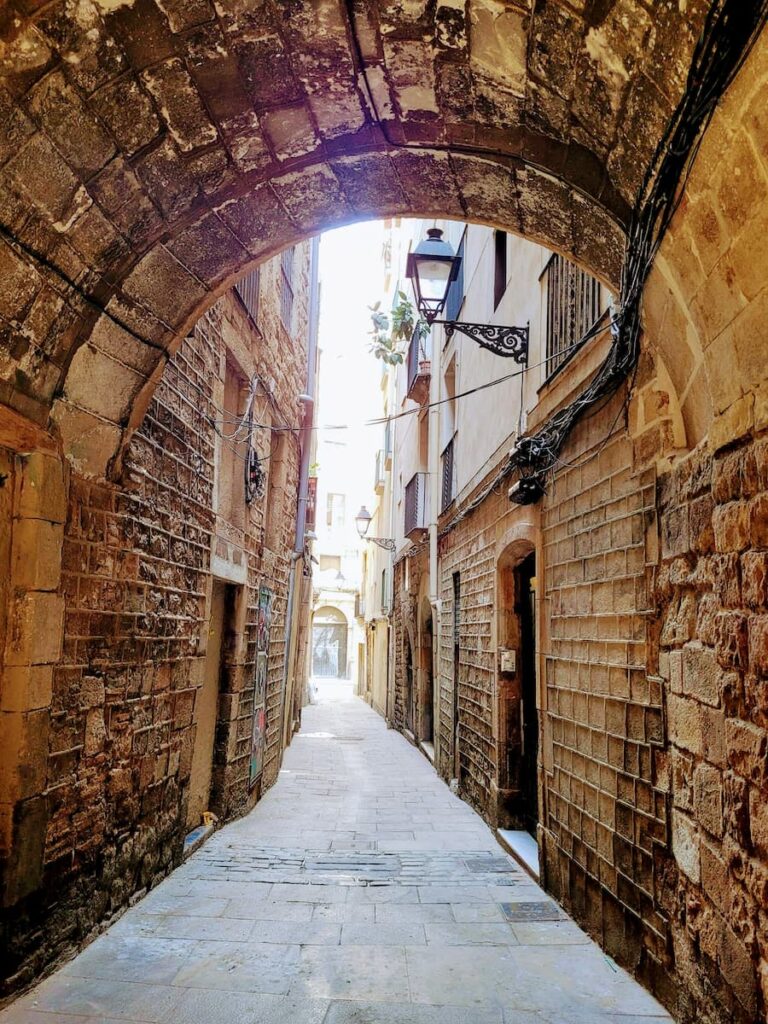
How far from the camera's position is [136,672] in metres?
4.29

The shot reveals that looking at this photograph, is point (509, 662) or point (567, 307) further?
point (509, 662)

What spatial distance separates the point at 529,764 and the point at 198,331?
14.9 feet

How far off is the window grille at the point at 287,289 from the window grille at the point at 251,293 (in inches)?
56.9

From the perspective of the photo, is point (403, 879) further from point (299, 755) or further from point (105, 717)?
point (299, 755)

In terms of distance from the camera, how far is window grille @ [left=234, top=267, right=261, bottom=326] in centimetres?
675

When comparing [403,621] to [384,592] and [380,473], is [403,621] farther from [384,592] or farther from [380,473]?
[380,473]

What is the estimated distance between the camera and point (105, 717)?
154 inches

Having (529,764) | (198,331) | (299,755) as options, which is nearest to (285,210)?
(198,331)

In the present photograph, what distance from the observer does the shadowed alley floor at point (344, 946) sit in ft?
10.0

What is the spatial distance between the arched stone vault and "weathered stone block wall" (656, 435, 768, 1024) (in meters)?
1.23

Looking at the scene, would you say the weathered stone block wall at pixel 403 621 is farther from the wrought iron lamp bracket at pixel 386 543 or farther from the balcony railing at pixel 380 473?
the balcony railing at pixel 380 473

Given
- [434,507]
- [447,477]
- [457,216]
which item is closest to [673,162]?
[457,216]

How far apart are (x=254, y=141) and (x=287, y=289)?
6.20 metres

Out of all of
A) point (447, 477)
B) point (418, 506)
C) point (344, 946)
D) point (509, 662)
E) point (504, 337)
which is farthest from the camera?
point (418, 506)
